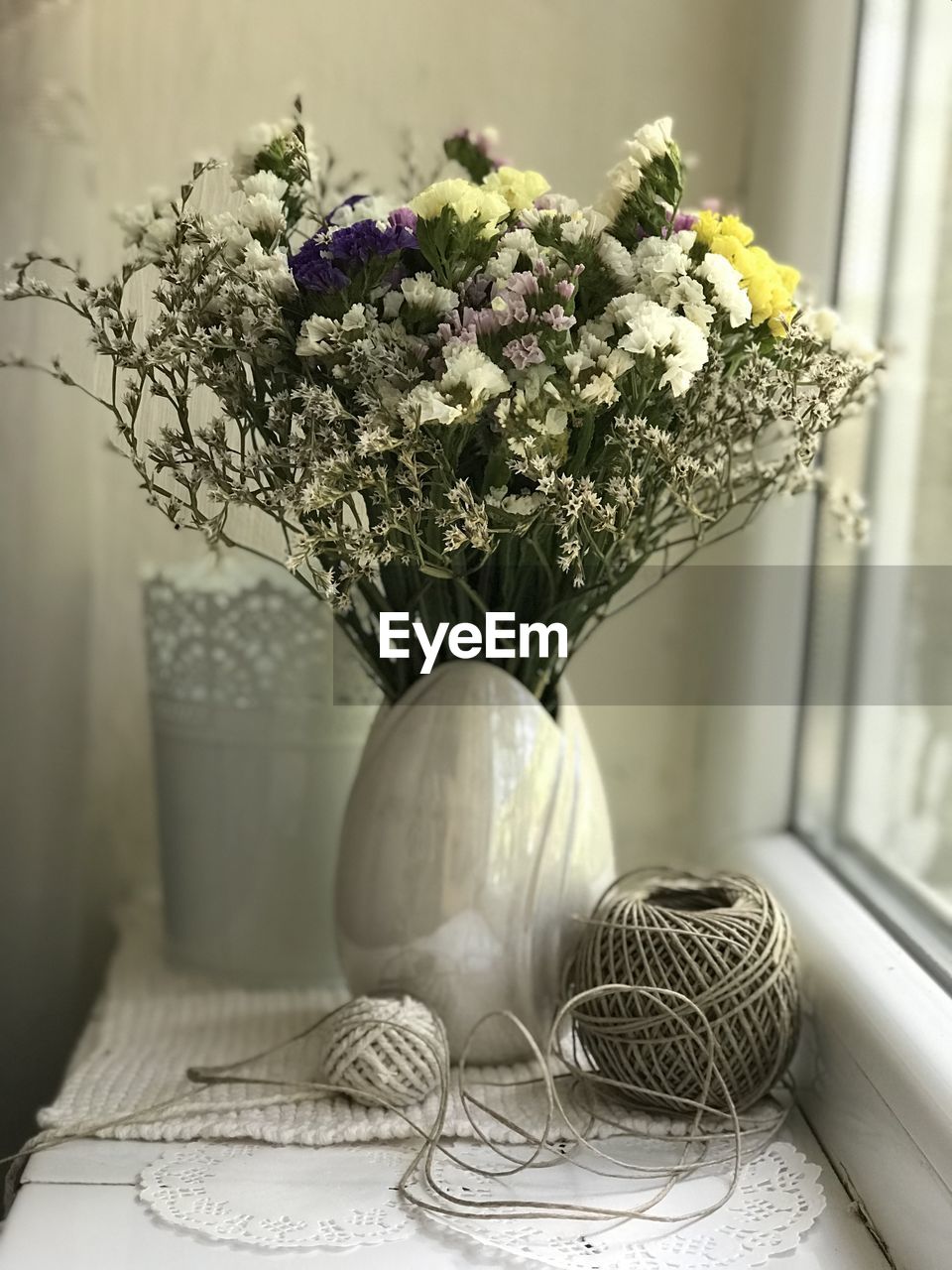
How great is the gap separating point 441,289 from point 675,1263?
0.47 meters

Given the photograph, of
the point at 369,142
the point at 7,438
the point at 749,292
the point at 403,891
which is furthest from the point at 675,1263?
the point at 369,142

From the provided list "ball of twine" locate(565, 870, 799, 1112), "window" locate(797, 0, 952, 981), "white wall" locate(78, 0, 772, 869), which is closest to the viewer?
"ball of twine" locate(565, 870, 799, 1112)

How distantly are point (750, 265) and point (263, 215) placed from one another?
0.24 metres

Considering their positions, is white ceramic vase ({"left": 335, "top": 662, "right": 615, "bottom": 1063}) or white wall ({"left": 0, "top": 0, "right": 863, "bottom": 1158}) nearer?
white ceramic vase ({"left": 335, "top": 662, "right": 615, "bottom": 1063})

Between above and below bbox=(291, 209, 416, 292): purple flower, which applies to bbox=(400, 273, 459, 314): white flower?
below

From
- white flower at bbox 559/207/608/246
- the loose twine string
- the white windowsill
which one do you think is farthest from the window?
white flower at bbox 559/207/608/246

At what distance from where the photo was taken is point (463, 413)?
574 millimetres

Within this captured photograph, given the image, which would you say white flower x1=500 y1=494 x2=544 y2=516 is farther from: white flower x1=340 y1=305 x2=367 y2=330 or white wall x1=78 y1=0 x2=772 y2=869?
white wall x1=78 y1=0 x2=772 y2=869

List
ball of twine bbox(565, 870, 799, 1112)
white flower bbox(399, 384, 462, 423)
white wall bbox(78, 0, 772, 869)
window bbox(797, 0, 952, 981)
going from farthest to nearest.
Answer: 1. white wall bbox(78, 0, 772, 869)
2. window bbox(797, 0, 952, 981)
3. ball of twine bbox(565, 870, 799, 1112)
4. white flower bbox(399, 384, 462, 423)

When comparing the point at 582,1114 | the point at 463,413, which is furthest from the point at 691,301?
the point at 582,1114

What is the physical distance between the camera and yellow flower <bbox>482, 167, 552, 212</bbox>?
0.66m

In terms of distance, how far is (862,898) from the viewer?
2.75ft

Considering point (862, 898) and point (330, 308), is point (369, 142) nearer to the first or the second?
point (330, 308)

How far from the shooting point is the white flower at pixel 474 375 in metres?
0.57
